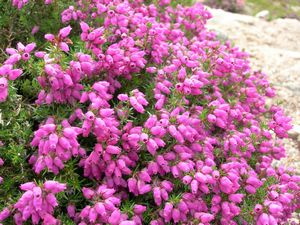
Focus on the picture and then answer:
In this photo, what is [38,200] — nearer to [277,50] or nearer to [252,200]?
[252,200]

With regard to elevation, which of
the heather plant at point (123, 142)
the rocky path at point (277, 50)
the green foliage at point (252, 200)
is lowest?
the rocky path at point (277, 50)

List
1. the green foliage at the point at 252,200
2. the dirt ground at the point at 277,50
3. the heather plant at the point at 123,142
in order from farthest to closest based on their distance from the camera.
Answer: the dirt ground at the point at 277,50
the green foliage at the point at 252,200
the heather plant at the point at 123,142

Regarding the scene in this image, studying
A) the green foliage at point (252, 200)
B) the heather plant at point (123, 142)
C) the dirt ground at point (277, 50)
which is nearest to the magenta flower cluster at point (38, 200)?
the heather plant at point (123, 142)

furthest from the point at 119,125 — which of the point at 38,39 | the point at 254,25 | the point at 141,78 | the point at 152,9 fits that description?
the point at 254,25

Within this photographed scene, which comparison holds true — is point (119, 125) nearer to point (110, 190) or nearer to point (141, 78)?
point (110, 190)

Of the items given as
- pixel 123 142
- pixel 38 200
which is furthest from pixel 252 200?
pixel 38 200

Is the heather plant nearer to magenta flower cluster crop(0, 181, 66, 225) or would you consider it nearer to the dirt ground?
magenta flower cluster crop(0, 181, 66, 225)

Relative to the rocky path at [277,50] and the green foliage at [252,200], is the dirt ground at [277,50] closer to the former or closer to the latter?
the rocky path at [277,50]
